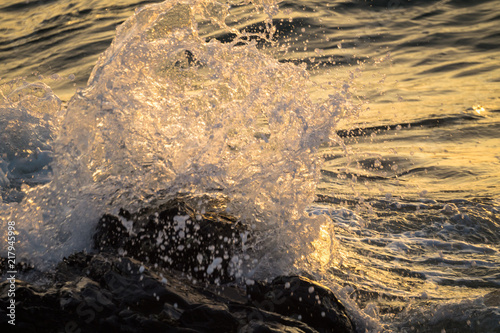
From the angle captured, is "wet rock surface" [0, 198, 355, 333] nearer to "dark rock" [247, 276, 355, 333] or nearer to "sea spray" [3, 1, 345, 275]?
"dark rock" [247, 276, 355, 333]

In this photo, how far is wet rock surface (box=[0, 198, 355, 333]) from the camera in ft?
7.53

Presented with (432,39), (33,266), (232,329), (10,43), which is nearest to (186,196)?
(33,266)

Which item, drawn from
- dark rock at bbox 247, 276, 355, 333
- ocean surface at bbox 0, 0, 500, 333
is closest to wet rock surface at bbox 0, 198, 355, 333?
dark rock at bbox 247, 276, 355, 333

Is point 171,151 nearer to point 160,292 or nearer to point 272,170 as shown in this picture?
point 272,170

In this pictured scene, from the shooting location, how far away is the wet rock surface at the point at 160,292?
2295 mm

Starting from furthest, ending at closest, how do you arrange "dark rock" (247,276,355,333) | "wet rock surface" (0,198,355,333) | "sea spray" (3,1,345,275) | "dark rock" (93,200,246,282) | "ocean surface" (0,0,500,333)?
1. "sea spray" (3,1,345,275)
2. "ocean surface" (0,0,500,333)
3. "dark rock" (93,200,246,282)
4. "dark rock" (247,276,355,333)
5. "wet rock surface" (0,198,355,333)

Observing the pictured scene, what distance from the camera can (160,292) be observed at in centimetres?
246

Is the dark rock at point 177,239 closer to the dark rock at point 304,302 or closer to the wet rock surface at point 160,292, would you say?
the wet rock surface at point 160,292

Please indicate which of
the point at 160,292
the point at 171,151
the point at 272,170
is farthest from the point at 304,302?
the point at 171,151

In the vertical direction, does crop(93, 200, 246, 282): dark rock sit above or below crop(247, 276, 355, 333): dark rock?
above

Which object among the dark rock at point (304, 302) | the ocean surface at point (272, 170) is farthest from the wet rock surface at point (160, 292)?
the ocean surface at point (272, 170)

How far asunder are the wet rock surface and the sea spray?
21 cm

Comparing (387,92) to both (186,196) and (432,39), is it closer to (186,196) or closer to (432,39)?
(432,39)

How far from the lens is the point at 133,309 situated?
7.73 feet
